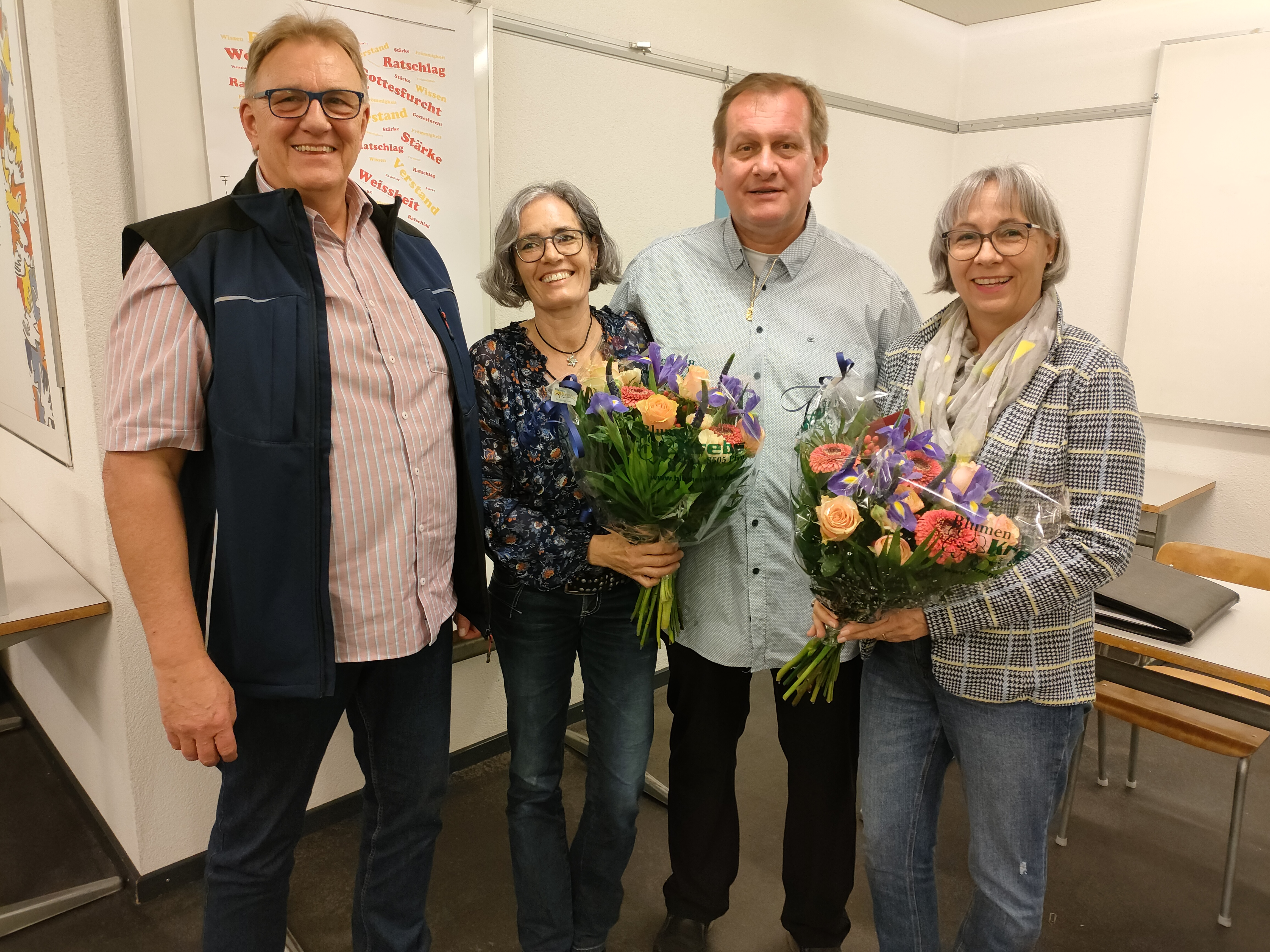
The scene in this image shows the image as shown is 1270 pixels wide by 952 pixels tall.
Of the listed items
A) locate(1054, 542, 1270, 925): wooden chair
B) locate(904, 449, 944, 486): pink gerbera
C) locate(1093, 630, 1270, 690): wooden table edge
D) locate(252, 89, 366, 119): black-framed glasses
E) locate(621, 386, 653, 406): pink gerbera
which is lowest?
locate(1054, 542, 1270, 925): wooden chair

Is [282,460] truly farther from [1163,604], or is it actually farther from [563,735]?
[1163,604]

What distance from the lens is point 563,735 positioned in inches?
71.8

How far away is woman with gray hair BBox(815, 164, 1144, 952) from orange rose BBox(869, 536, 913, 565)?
0.16 meters

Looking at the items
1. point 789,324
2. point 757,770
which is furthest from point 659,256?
point 757,770

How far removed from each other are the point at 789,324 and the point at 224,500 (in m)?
1.15

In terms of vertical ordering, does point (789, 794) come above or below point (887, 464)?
below

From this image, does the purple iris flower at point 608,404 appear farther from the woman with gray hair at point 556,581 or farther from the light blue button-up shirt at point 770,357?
the light blue button-up shirt at point 770,357

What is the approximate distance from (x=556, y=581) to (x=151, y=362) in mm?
812

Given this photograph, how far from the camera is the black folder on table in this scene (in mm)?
1996

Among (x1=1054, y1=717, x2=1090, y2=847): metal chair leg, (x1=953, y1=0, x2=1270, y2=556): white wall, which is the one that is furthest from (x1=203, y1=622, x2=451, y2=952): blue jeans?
(x1=953, y1=0, x2=1270, y2=556): white wall

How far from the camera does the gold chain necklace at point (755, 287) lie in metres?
1.77

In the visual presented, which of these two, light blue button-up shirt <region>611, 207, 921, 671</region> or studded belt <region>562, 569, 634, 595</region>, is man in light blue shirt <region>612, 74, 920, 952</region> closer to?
light blue button-up shirt <region>611, 207, 921, 671</region>

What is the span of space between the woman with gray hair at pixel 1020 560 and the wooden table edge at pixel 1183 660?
1.44ft

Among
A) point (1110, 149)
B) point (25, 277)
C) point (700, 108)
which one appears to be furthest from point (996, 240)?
point (1110, 149)
